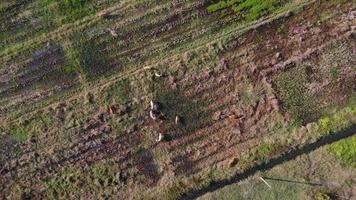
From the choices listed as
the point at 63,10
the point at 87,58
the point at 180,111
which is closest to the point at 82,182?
the point at 180,111

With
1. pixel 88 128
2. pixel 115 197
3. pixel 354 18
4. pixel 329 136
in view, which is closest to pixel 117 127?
pixel 88 128

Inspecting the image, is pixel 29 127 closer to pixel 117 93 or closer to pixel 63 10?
pixel 117 93

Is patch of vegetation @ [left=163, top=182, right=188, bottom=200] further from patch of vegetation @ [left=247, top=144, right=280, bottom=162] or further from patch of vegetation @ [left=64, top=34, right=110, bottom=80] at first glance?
patch of vegetation @ [left=64, top=34, right=110, bottom=80]

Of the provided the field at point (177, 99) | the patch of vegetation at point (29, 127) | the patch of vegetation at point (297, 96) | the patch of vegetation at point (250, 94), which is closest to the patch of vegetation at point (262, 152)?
the field at point (177, 99)

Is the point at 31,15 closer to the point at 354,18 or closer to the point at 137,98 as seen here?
the point at 137,98

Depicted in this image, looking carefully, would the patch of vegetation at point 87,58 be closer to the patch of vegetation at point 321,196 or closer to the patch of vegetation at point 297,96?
the patch of vegetation at point 297,96

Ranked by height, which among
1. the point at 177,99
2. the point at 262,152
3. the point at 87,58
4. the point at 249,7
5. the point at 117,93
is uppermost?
the point at 249,7

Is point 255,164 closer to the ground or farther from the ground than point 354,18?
closer to the ground
